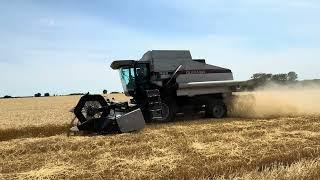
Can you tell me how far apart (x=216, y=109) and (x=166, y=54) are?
269 centimetres

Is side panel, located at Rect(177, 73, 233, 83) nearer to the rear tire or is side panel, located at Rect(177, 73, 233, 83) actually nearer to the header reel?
the rear tire

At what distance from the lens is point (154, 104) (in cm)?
1591

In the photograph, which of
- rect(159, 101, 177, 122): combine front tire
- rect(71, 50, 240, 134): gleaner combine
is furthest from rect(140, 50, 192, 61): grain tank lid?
rect(159, 101, 177, 122): combine front tire

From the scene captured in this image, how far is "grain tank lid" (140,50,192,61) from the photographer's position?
1708 cm

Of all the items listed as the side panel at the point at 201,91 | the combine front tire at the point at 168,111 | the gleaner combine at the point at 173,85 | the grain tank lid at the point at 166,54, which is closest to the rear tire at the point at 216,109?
the gleaner combine at the point at 173,85

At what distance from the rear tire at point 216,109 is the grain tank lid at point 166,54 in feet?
6.42

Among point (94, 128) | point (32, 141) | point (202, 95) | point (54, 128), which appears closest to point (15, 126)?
point (54, 128)

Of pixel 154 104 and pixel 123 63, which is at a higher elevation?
pixel 123 63

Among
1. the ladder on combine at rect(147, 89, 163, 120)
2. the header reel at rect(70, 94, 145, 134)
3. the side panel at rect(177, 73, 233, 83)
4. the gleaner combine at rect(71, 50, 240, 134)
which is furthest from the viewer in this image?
the side panel at rect(177, 73, 233, 83)

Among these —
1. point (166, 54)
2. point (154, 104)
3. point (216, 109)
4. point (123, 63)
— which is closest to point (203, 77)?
point (216, 109)

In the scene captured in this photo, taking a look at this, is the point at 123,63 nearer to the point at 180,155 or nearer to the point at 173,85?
the point at 173,85

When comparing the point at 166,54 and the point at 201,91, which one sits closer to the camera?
the point at 201,91

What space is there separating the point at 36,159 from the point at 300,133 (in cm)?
584

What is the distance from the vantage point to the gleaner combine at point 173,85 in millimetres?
16492
